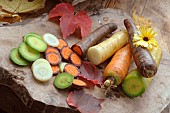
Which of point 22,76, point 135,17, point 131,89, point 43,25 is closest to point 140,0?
point 135,17

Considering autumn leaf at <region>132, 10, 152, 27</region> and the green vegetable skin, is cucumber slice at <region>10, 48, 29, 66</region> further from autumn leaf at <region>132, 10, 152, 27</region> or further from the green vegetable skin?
autumn leaf at <region>132, 10, 152, 27</region>

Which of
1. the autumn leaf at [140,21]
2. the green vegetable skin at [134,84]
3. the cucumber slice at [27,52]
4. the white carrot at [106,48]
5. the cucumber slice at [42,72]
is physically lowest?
the autumn leaf at [140,21]

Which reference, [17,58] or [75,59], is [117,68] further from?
[17,58]

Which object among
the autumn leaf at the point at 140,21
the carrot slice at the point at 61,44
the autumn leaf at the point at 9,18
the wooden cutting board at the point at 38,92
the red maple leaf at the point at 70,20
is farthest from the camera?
the autumn leaf at the point at 140,21

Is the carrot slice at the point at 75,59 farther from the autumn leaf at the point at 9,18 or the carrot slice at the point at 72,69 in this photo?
the autumn leaf at the point at 9,18

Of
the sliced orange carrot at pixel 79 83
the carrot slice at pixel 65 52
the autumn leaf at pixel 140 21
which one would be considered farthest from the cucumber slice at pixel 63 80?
the autumn leaf at pixel 140 21

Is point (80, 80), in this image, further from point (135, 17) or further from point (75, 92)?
point (135, 17)

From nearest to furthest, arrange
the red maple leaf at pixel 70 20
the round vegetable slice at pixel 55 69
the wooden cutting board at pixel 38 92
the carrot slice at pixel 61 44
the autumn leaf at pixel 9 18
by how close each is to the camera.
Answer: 1. the wooden cutting board at pixel 38 92
2. the round vegetable slice at pixel 55 69
3. the carrot slice at pixel 61 44
4. the red maple leaf at pixel 70 20
5. the autumn leaf at pixel 9 18
